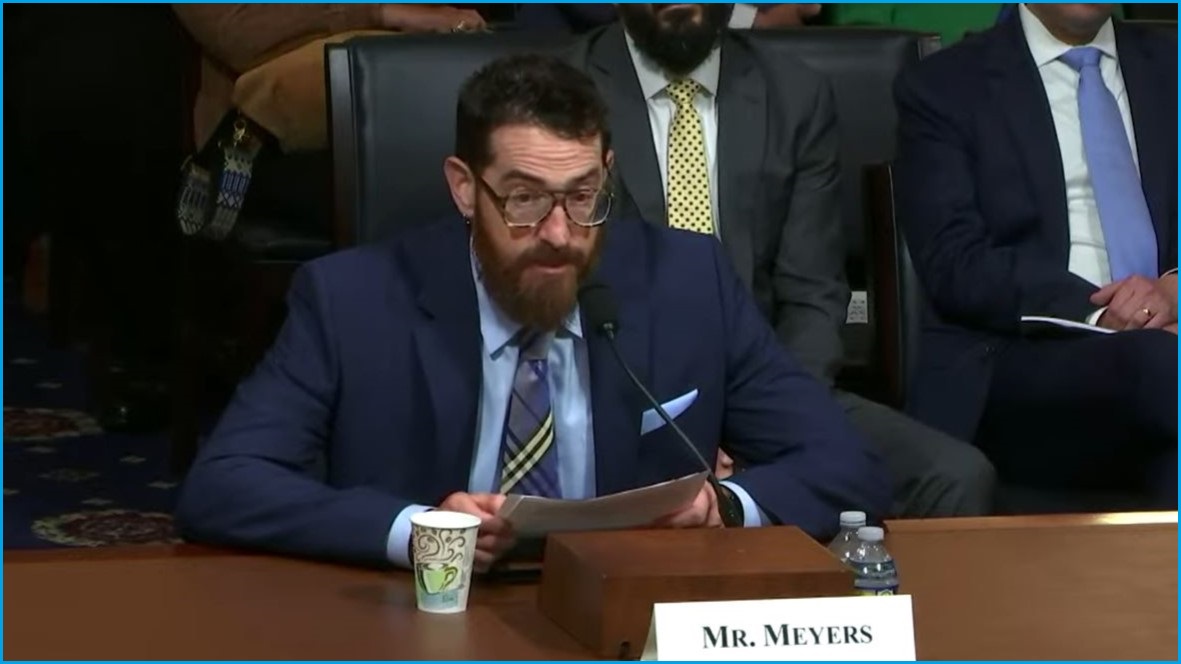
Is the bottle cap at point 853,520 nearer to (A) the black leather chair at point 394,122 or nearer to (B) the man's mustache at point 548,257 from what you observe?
(B) the man's mustache at point 548,257

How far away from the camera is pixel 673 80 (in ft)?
10.6

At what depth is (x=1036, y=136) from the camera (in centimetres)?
333

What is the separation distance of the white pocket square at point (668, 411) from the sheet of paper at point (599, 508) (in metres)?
0.34

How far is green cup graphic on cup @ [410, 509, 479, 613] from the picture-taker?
6.16ft

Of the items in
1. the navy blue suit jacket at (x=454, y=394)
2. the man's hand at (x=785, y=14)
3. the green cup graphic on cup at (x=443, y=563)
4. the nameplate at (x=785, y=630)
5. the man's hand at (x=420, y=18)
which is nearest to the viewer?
the nameplate at (x=785, y=630)

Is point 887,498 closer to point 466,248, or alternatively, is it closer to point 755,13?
point 466,248

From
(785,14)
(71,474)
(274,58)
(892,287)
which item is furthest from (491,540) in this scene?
(71,474)

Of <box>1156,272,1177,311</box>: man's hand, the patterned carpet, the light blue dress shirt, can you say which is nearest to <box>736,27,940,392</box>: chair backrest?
<box>1156,272,1177,311</box>: man's hand

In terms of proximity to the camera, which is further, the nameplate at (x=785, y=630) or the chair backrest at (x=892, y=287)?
the chair backrest at (x=892, y=287)

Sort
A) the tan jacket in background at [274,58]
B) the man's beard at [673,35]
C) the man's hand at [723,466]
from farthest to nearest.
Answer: the tan jacket in background at [274,58]
the man's beard at [673,35]
the man's hand at [723,466]

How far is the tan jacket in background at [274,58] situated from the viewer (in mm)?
3680

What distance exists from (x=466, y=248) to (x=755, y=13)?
165cm

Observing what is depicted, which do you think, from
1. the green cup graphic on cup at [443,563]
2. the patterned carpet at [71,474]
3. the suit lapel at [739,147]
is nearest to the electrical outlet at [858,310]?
the suit lapel at [739,147]

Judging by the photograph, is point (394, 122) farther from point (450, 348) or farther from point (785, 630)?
point (785, 630)
